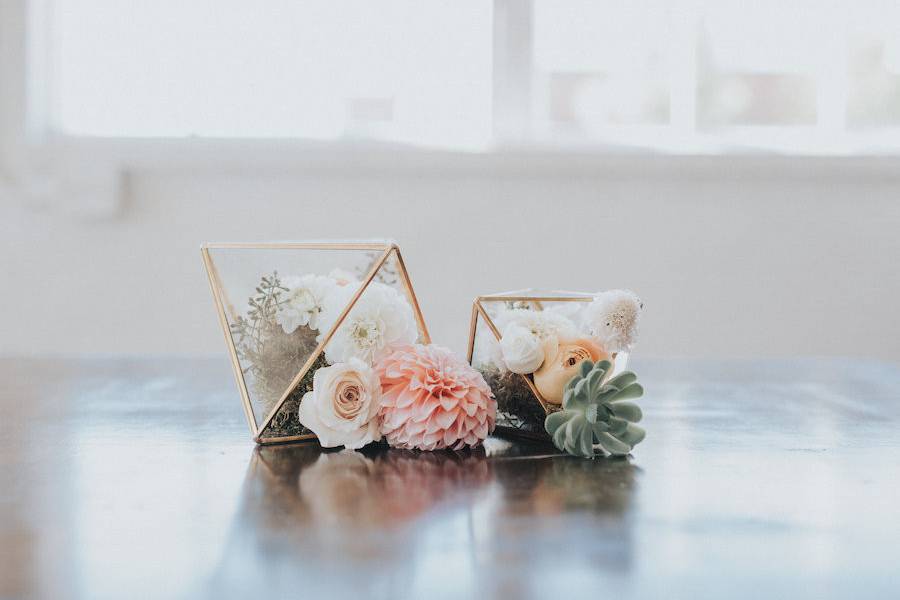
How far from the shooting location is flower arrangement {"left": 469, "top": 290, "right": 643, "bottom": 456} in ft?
2.66

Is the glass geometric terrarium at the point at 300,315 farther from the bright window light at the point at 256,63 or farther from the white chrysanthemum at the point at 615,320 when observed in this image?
the bright window light at the point at 256,63

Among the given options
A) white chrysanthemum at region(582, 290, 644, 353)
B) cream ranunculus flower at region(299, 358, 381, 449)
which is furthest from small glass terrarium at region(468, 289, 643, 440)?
cream ranunculus flower at region(299, 358, 381, 449)

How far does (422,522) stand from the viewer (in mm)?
576

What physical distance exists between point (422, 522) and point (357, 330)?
266 millimetres

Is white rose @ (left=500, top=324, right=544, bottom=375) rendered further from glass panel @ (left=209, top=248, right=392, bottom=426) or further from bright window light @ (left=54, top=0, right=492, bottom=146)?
bright window light @ (left=54, top=0, right=492, bottom=146)

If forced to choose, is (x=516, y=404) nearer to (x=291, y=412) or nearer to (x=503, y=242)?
(x=291, y=412)

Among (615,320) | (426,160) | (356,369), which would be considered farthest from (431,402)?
(426,160)

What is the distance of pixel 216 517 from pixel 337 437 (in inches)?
8.0

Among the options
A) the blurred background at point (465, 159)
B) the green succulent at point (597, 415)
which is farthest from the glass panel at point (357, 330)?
the blurred background at point (465, 159)

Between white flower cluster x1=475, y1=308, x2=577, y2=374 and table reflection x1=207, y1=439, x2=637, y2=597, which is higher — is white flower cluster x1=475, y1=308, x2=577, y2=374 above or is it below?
above

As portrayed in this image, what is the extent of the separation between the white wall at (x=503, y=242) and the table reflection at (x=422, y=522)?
1.97m

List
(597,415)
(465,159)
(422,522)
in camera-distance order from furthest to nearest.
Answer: (465,159), (597,415), (422,522)

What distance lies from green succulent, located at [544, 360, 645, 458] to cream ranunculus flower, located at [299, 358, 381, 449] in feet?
0.46

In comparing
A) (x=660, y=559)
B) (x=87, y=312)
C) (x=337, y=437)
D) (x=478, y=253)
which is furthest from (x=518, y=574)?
(x=87, y=312)
